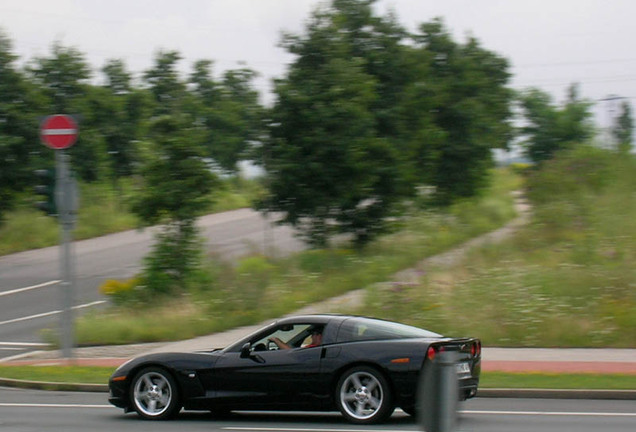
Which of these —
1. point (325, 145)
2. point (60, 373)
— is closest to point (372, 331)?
point (60, 373)

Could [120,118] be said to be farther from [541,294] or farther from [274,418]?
[274,418]

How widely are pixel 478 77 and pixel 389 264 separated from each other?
438 inches

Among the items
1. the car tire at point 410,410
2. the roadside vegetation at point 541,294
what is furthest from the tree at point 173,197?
the car tire at point 410,410

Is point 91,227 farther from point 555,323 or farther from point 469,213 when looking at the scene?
point 555,323

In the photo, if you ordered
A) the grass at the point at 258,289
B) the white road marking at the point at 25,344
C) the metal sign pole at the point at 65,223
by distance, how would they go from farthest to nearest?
the white road marking at the point at 25,344, the grass at the point at 258,289, the metal sign pole at the point at 65,223

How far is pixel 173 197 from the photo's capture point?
25172mm

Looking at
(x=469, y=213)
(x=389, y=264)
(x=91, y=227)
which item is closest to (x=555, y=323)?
(x=389, y=264)

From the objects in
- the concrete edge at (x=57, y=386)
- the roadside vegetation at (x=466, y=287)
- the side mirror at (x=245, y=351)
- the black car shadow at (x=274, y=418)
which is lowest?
the black car shadow at (x=274, y=418)

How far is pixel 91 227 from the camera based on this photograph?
44406 mm

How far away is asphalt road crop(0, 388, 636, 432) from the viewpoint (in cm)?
1065

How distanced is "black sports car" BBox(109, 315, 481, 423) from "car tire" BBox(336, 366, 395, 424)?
0.4 inches

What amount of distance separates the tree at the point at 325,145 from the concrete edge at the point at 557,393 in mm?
13631

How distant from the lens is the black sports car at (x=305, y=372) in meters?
10.6

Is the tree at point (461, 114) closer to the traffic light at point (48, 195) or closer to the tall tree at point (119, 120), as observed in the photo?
the tall tree at point (119, 120)
